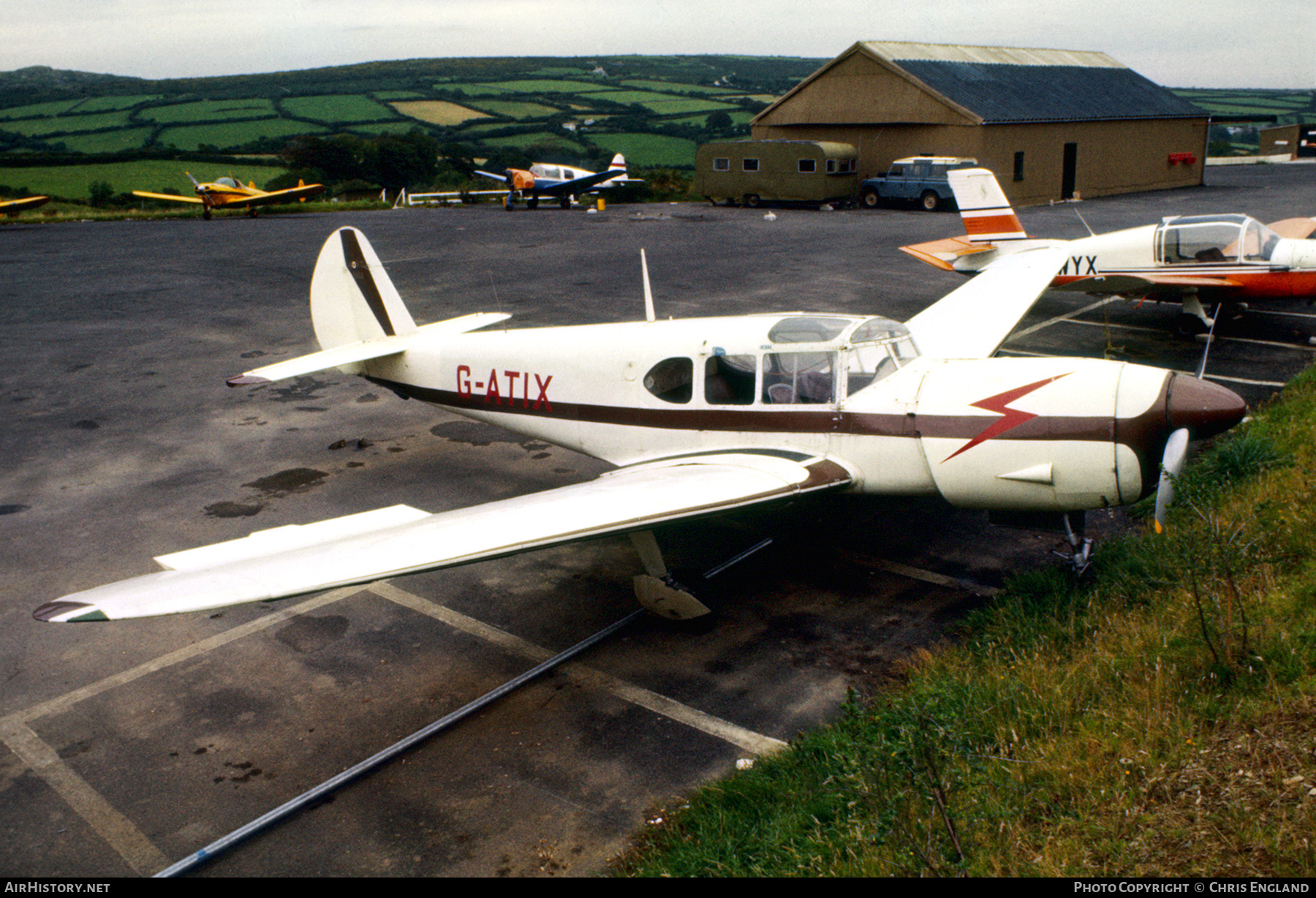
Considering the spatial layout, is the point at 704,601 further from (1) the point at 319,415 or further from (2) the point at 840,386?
(1) the point at 319,415

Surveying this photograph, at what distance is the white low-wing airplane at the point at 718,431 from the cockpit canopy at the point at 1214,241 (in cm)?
740

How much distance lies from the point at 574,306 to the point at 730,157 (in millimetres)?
22452

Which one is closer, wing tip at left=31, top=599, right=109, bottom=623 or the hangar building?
wing tip at left=31, top=599, right=109, bottom=623

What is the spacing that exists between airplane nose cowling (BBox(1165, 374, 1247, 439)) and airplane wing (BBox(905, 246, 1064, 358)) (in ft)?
9.08

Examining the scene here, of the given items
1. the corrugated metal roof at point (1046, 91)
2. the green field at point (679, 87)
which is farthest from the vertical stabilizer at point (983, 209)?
the green field at point (679, 87)

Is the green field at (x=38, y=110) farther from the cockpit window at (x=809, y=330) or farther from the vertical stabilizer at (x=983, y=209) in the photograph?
the cockpit window at (x=809, y=330)

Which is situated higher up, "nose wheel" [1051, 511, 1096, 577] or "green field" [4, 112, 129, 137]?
"green field" [4, 112, 129, 137]

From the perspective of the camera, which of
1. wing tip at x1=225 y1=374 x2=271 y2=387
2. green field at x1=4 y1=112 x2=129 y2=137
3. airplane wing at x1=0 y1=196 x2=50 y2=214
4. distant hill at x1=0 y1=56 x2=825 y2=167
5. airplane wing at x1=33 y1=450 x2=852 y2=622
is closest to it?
airplane wing at x1=33 y1=450 x2=852 y2=622

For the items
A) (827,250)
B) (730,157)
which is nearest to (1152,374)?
(827,250)

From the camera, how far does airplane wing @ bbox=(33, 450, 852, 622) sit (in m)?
4.70

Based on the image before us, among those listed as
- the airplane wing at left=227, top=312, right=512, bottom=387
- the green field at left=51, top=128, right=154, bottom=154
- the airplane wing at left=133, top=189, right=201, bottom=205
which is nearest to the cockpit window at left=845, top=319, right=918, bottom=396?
the airplane wing at left=227, top=312, right=512, bottom=387

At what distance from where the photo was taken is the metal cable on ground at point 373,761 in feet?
15.6

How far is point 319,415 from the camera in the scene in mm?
A: 12852

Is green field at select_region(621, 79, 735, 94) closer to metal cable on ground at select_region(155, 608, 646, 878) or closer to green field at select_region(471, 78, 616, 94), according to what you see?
green field at select_region(471, 78, 616, 94)
